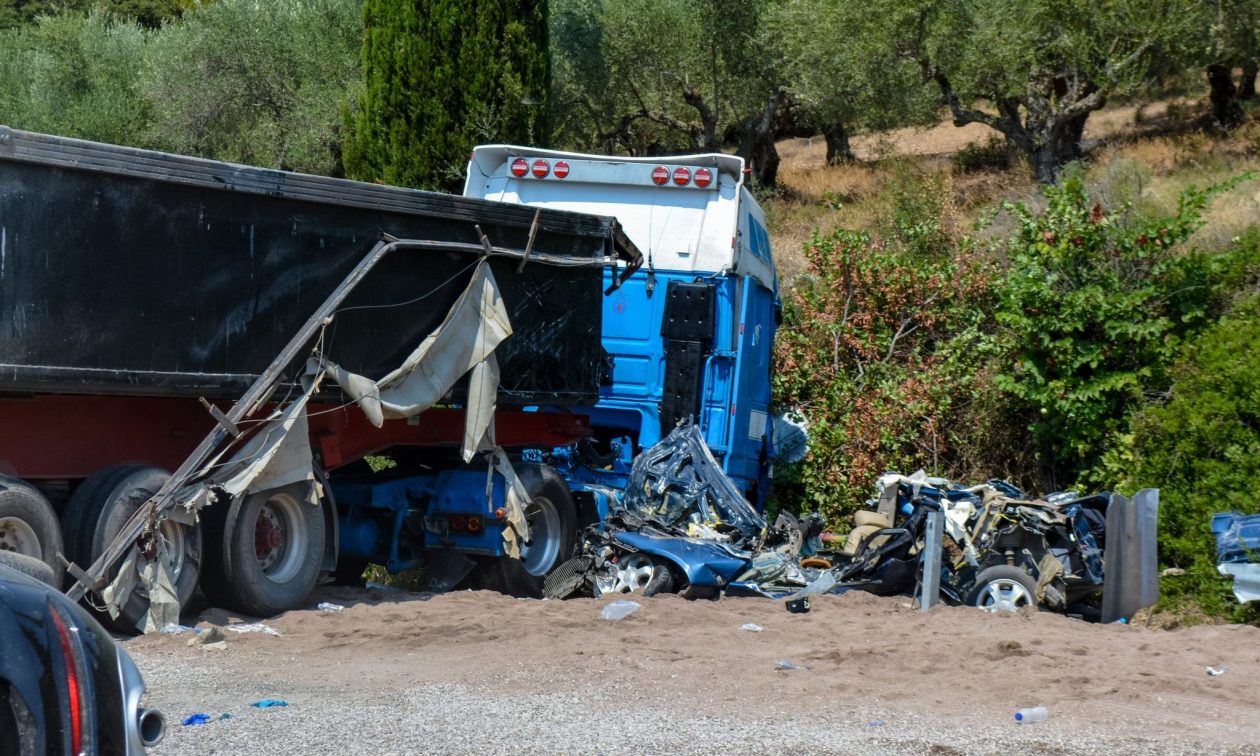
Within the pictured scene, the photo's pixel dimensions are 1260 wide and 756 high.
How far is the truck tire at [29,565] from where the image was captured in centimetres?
584

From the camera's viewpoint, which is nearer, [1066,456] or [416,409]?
[416,409]

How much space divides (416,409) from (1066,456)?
21.2 ft

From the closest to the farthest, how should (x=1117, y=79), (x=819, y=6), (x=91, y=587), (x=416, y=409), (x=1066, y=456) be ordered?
1. (x=91, y=587)
2. (x=416, y=409)
3. (x=1066, y=456)
4. (x=1117, y=79)
5. (x=819, y=6)

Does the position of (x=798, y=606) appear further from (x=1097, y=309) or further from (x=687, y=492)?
(x=1097, y=309)

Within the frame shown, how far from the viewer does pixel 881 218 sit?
65.4 ft

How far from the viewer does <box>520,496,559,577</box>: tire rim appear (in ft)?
33.4

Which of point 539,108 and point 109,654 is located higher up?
point 539,108

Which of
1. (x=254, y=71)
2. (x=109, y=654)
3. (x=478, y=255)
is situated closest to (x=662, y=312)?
(x=478, y=255)

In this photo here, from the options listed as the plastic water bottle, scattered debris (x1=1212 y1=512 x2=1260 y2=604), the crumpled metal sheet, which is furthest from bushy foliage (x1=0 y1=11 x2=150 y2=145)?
the plastic water bottle

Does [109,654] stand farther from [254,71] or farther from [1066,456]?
[254,71]

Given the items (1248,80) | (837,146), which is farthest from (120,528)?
(837,146)

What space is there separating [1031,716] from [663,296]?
591cm

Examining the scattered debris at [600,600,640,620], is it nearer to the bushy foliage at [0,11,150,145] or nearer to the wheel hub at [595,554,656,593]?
the wheel hub at [595,554,656,593]

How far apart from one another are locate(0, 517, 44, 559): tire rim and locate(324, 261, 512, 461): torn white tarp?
2193 mm
